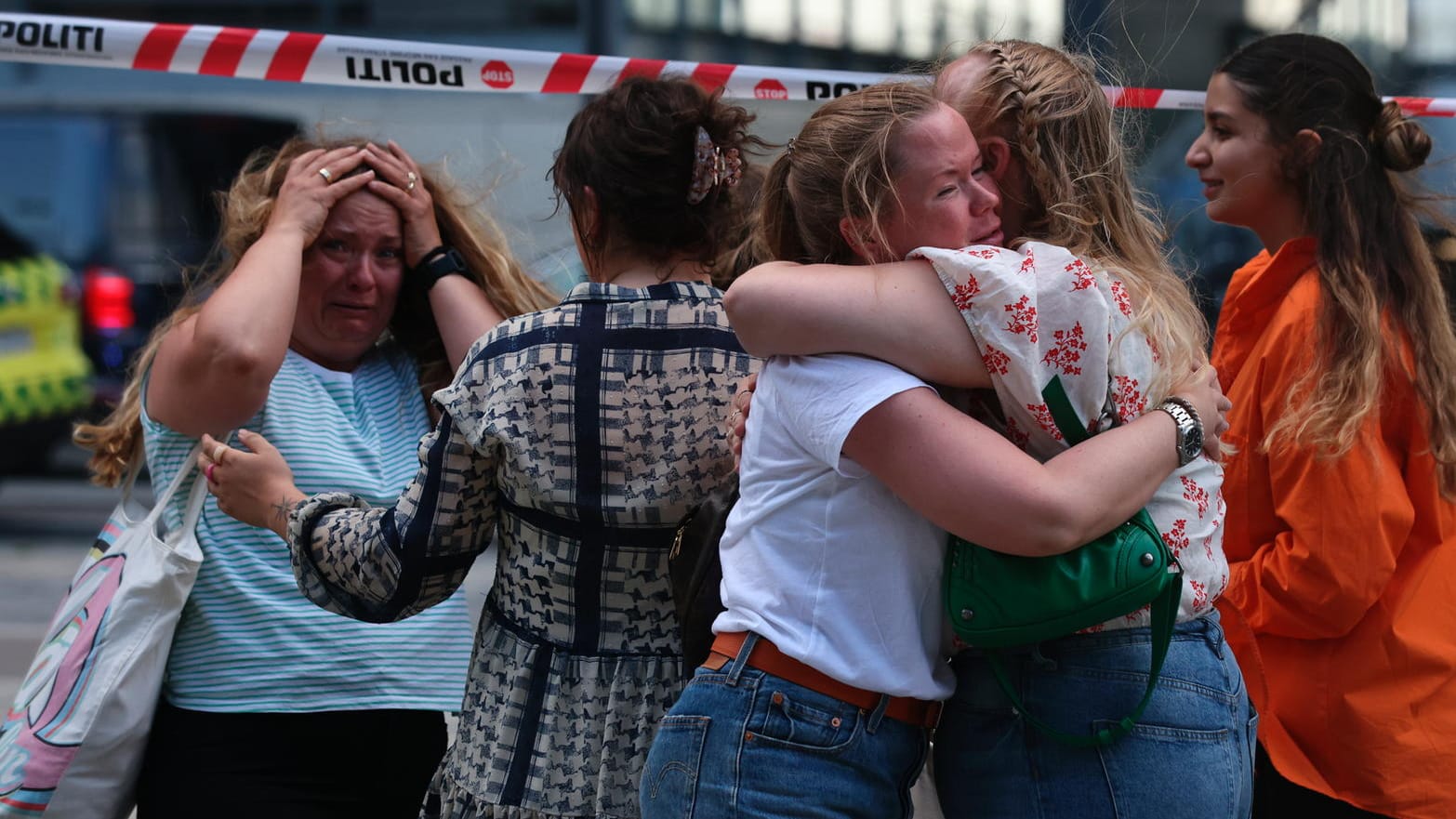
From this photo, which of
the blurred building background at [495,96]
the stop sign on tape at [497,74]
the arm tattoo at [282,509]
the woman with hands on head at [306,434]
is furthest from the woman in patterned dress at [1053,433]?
the blurred building background at [495,96]

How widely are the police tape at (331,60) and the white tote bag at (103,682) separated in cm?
117

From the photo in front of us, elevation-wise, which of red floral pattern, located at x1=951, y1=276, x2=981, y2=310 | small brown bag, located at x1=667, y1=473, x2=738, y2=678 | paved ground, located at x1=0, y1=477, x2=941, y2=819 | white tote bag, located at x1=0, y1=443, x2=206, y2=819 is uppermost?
red floral pattern, located at x1=951, y1=276, x2=981, y2=310

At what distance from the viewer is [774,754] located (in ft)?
5.11

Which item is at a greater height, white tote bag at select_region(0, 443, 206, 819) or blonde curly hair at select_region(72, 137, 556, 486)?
blonde curly hair at select_region(72, 137, 556, 486)

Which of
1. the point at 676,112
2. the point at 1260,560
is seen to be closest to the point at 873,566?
the point at 676,112

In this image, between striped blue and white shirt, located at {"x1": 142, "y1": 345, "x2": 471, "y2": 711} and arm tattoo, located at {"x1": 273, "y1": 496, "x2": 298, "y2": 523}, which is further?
striped blue and white shirt, located at {"x1": 142, "y1": 345, "x2": 471, "y2": 711}

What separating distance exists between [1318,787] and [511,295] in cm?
158

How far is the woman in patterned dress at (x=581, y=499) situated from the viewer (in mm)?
1886

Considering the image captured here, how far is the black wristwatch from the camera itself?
101 inches

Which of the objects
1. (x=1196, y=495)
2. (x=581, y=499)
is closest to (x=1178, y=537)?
(x=1196, y=495)

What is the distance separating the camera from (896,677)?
1567 millimetres

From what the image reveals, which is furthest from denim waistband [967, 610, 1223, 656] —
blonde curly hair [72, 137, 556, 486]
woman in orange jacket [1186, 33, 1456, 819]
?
blonde curly hair [72, 137, 556, 486]

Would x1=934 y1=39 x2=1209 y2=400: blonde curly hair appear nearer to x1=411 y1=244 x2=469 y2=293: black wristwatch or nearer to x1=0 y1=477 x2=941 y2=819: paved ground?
x1=411 y1=244 x2=469 y2=293: black wristwatch

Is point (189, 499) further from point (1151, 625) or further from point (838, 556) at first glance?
point (1151, 625)
